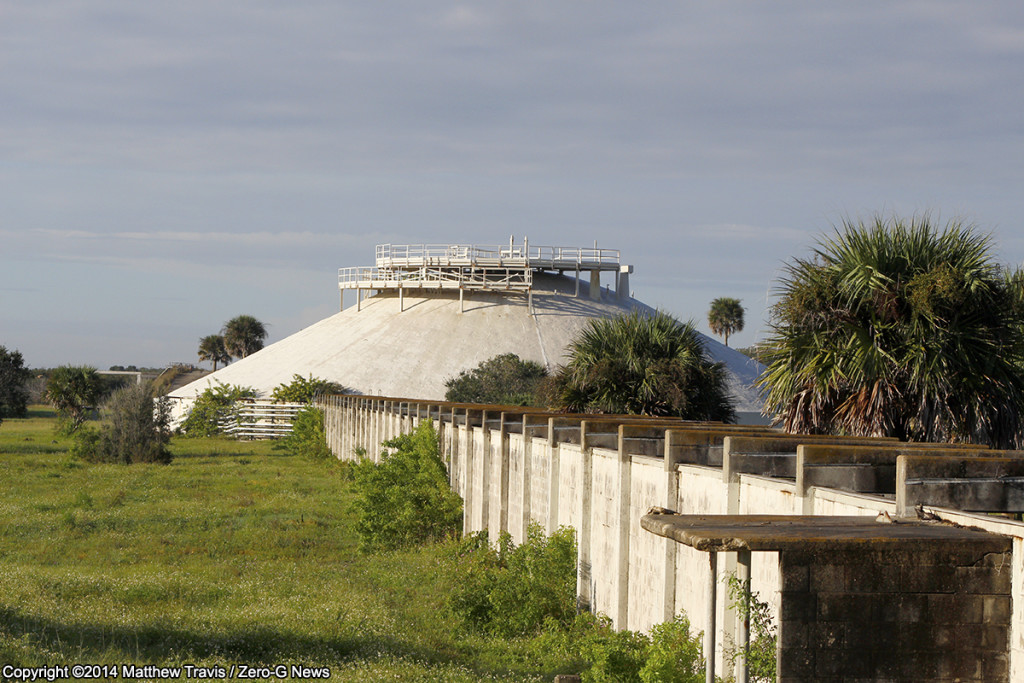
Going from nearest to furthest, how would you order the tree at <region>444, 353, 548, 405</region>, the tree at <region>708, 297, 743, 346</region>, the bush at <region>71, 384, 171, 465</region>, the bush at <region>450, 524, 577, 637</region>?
the bush at <region>450, 524, 577, 637</region> < the bush at <region>71, 384, 171, 465</region> < the tree at <region>444, 353, 548, 405</region> < the tree at <region>708, 297, 743, 346</region>

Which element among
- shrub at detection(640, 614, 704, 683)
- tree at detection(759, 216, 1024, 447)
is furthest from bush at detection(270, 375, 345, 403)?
shrub at detection(640, 614, 704, 683)

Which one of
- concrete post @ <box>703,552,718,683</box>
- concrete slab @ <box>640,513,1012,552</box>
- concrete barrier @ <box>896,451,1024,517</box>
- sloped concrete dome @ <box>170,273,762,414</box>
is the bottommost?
concrete post @ <box>703,552,718,683</box>

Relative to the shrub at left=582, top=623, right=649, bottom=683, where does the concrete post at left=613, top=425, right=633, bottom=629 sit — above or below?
above

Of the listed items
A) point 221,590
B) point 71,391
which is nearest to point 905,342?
point 221,590

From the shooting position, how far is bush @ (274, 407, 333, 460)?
5528 centimetres

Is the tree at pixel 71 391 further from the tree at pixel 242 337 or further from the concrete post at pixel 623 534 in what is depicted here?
the concrete post at pixel 623 534

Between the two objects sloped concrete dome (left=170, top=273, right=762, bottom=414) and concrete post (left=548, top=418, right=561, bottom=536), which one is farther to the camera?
sloped concrete dome (left=170, top=273, right=762, bottom=414)

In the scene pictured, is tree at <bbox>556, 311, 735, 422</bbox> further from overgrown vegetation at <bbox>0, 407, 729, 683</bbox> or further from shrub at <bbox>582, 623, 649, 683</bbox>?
shrub at <bbox>582, 623, 649, 683</bbox>

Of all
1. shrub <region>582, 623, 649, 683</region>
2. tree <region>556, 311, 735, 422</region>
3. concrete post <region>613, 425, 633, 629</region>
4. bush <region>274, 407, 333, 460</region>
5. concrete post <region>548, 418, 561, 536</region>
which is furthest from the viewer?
bush <region>274, 407, 333, 460</region>

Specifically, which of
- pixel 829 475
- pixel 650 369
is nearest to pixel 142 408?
pixel 650 369

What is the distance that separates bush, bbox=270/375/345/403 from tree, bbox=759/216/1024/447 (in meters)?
54.3

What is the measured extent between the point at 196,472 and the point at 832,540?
37144mm

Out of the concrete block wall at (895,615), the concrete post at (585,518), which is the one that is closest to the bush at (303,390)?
the concrete post at (585,518)

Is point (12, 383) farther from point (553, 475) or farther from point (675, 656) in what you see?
point (675, 656)
